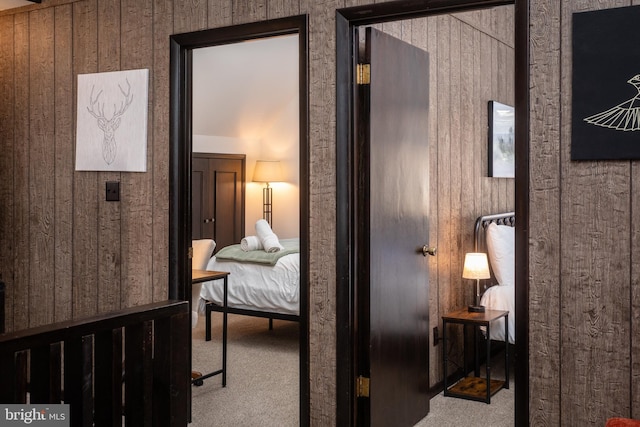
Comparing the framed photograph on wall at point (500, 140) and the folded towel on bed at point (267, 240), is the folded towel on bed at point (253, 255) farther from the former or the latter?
the framed photograph on wall at point (500, 140)

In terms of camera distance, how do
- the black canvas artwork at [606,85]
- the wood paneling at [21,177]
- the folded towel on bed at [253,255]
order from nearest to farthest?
the black canvas artwork at [606,85] < the wood paneling at [21,177] < the folded towel on bed at [253,255]

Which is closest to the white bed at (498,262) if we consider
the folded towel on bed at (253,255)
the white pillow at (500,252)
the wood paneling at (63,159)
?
the white pillow at (500,252)

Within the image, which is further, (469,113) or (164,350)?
(469,113)

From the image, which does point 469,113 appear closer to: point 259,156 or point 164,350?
point 164,350

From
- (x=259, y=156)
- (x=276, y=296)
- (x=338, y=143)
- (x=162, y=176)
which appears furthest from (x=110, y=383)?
(x=259, y=156)

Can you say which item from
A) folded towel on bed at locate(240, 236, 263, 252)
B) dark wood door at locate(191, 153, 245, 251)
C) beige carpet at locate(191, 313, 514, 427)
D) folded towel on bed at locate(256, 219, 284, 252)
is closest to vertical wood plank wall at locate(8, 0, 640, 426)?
beige carpet at locate(191, 313, 514, 427)

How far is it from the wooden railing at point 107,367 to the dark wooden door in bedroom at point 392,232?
1.16 meters

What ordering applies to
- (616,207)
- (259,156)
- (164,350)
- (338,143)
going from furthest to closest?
(259,156) < (338,143) < (616,207) < (164,350)

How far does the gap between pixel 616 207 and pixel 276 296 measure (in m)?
2.99

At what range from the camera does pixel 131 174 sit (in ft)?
11.6

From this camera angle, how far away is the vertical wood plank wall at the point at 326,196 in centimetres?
238

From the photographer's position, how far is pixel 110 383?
1.92 metres

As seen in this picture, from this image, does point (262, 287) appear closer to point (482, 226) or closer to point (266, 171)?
point (482, 226)

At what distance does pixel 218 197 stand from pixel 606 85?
17.1 ft
